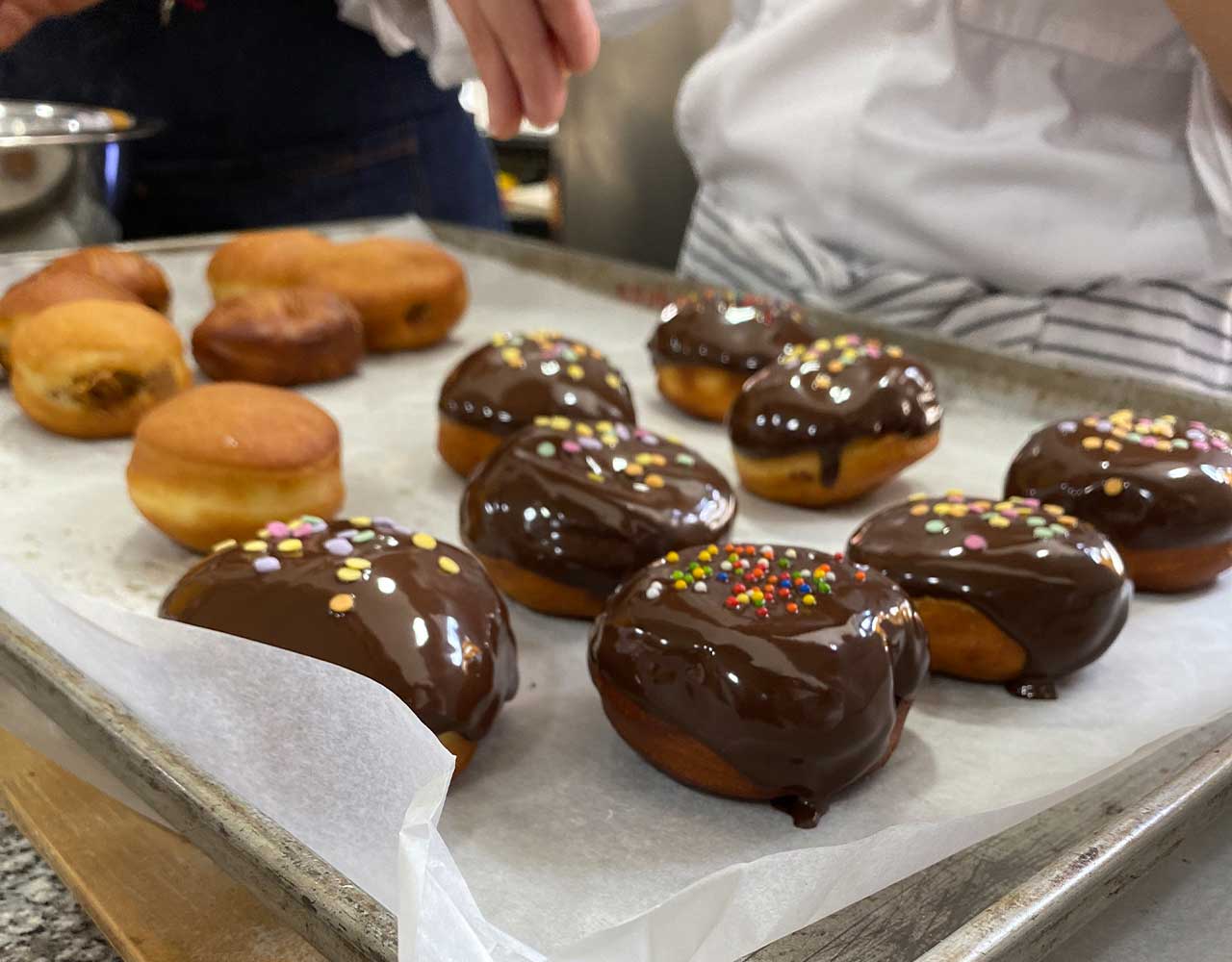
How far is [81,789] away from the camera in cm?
91

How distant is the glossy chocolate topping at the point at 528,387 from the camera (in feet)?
5.11

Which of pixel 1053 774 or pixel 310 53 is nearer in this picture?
pixel 1053 774

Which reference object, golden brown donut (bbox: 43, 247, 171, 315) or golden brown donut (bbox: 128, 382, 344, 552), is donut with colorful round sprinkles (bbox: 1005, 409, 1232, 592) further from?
golden brown donut (bbox: 43, 247, 171, 315)

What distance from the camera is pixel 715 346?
5.71ft

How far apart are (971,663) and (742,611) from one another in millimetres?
281

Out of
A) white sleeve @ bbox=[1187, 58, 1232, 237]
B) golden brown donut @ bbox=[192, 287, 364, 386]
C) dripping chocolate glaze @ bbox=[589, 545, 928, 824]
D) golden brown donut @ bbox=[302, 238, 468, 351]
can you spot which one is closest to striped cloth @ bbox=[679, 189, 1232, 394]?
white sleeve @ bbox=[1187, 58, 1232, 237]

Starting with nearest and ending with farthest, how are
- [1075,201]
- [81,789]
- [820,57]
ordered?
[81,789], [1075,201], [820,57]

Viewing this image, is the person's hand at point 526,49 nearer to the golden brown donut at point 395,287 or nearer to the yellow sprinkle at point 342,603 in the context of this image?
the golden brown donut at point 395,287

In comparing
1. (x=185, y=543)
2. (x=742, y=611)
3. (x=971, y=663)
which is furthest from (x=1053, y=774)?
(x=185, y=543)

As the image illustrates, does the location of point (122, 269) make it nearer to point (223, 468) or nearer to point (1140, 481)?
point (223, 468)

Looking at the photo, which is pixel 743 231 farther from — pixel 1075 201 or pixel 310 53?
pixel 310 53

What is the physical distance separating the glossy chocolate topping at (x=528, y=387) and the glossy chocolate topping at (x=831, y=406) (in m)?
0.18

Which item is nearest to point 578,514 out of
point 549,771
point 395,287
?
point 549,771

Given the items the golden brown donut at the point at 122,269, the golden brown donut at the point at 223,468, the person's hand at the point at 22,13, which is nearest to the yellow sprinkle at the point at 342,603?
the golden brown donut at the point at 223,468
